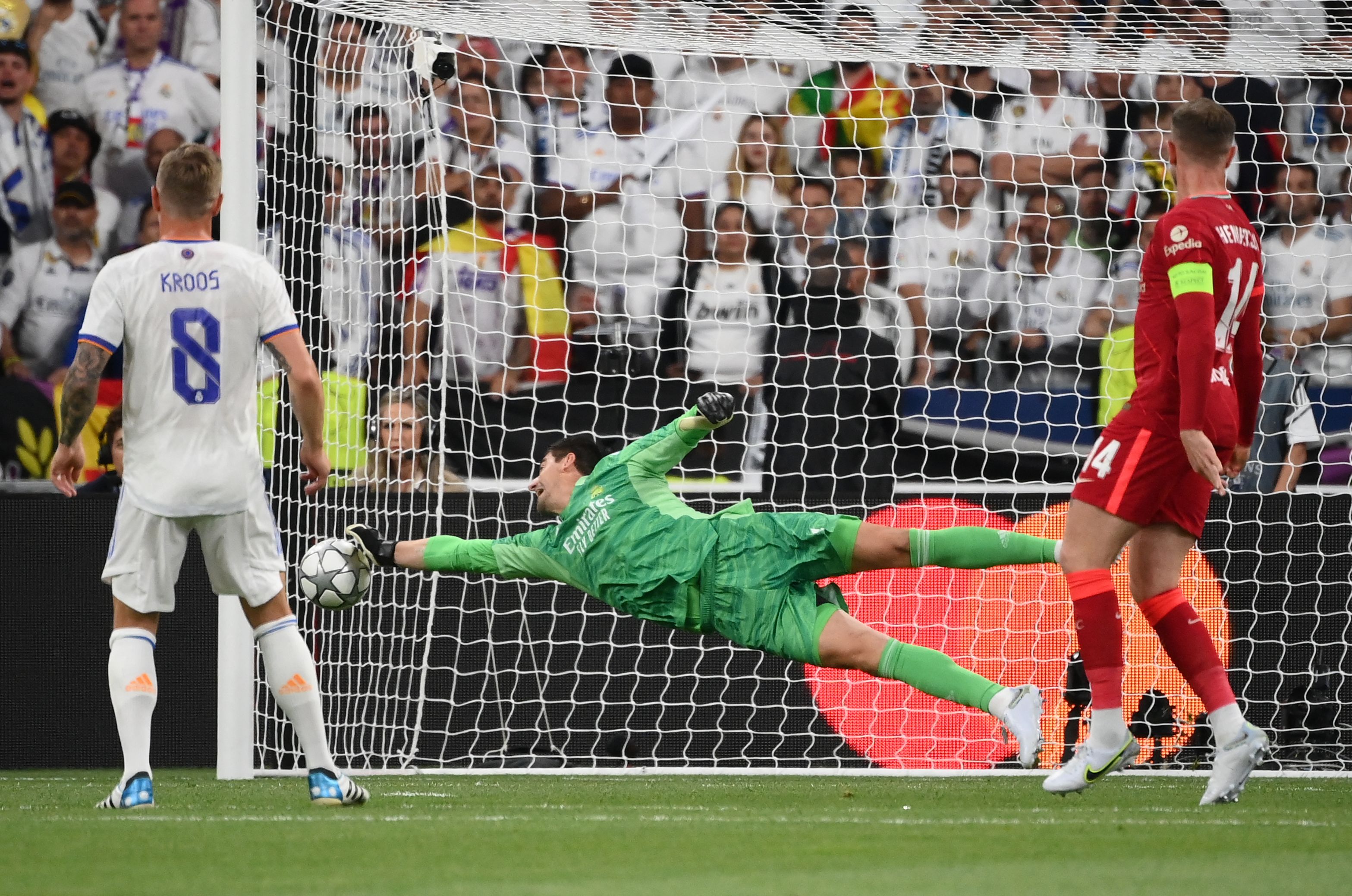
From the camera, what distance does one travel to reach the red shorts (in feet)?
14.3

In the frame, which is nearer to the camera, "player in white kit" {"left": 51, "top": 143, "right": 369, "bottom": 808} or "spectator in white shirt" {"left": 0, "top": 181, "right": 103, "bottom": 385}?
"player in white kit" {"left": 51, "top": 143, "right": 369, "bottom": 808}

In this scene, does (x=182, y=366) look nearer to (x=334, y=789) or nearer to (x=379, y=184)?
(x=334, y=789)

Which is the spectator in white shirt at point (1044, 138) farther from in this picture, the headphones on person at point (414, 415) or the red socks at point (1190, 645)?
the red socks at point (1190, 645)

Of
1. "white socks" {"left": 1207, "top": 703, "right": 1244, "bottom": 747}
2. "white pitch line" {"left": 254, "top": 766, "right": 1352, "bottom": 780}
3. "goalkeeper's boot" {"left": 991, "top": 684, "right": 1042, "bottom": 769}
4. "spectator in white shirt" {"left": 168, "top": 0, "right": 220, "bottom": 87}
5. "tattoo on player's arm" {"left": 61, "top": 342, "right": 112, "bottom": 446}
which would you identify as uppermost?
"spectator in white shirt" {"left": 168, "top": 0, "right": 220, "bottom": 87}

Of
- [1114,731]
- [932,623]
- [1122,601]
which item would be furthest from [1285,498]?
[1114,731]

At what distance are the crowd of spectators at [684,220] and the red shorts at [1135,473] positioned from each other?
2.51m

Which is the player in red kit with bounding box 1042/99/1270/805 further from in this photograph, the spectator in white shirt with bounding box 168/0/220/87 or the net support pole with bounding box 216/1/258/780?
the spectator in white shirt with bounding box 168/0/220/87

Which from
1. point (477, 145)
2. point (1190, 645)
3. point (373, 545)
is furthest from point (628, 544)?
point (477, 145)

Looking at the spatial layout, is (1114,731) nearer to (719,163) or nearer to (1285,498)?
(1285,498)

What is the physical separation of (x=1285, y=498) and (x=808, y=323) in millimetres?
2324

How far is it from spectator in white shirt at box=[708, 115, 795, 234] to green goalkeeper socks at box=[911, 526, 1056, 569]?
128 inches

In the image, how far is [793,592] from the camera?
17.5 ft

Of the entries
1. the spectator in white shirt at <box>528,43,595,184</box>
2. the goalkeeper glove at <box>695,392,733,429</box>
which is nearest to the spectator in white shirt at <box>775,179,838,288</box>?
the spectator in white shirt at <box>528,43,595,184</box>

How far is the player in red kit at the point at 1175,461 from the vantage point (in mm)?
4324
